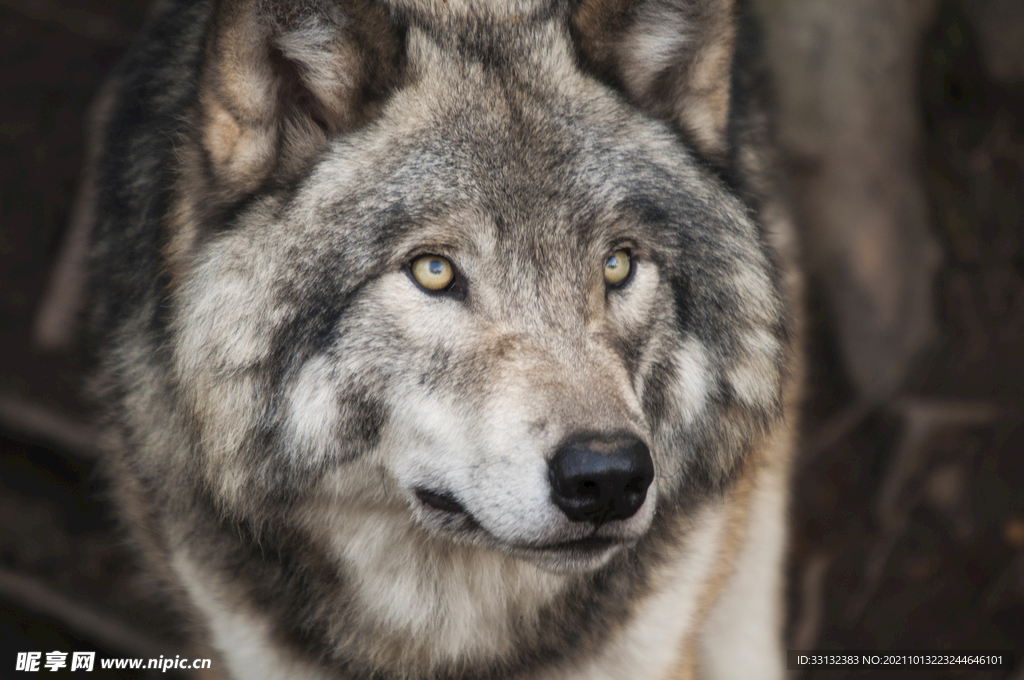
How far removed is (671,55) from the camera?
91.0 inches

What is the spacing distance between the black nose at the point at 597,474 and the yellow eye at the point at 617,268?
49 cm

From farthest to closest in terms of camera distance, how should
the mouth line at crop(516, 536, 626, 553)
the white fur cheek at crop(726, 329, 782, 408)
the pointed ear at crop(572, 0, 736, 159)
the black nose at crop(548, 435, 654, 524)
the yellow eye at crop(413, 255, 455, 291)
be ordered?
1. the white fur cheek at crop(726, 329, 782, 408)
2. the pointed ear at crop(572, 0, 736, 159)
3. the yellow eye at crop(413, 255, 455, 291)
4. the mouth line at crop(516, 536, 626, 553)
5. the black nose at crop(548, 435, 654, 524)

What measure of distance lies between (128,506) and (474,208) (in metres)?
1.85

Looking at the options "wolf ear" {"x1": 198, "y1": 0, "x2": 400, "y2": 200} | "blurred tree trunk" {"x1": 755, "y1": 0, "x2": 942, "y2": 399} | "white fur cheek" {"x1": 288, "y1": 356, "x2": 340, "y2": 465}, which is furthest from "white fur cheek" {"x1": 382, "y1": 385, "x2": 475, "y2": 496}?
"blurred tree trunk" {"x1": 755, "y1": 0, "x2": 942, "y2": 399}

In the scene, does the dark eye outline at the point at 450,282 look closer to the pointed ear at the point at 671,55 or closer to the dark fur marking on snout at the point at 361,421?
the dark fur marking on snout at the point at 361,421

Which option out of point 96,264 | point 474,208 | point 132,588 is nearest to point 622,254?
point 474,208

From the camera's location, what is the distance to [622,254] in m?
2.11

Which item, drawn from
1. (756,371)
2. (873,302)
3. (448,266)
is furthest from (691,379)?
(873,302)

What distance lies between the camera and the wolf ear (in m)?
1.93

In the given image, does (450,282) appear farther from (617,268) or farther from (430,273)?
(617,268)

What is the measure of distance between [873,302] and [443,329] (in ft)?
11.6

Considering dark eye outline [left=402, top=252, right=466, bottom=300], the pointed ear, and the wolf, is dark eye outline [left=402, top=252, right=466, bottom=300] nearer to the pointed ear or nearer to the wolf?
the wolf

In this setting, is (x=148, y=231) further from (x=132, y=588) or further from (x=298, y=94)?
(x=132, y=588)

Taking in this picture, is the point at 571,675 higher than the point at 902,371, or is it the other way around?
the point at 902,371
